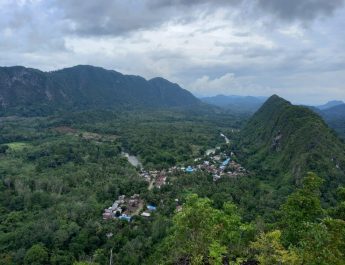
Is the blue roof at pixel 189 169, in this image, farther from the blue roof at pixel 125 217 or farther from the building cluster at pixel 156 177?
the blue roof at pixel 125 217

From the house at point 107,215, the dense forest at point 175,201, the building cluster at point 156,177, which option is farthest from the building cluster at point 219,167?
the house at point 107,215

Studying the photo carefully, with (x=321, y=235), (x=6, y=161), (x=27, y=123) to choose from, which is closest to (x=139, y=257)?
(x=321, y=235)

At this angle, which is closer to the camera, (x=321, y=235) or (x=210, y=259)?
(x=321, y=235)

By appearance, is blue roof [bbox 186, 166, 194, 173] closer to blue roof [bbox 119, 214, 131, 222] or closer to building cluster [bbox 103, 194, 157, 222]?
building cluster [bbox 103, 194, 157, 222]

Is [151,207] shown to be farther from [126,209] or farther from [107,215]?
[107,215]

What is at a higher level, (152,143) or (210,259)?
(210,259)

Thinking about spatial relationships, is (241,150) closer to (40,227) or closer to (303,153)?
(303,153)

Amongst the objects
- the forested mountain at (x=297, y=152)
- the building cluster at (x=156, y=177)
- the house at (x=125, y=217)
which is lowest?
the building cluster at (x=156, y=177)

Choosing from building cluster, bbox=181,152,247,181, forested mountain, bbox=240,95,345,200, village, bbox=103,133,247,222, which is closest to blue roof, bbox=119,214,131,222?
village, bbox=103,133,247,222
